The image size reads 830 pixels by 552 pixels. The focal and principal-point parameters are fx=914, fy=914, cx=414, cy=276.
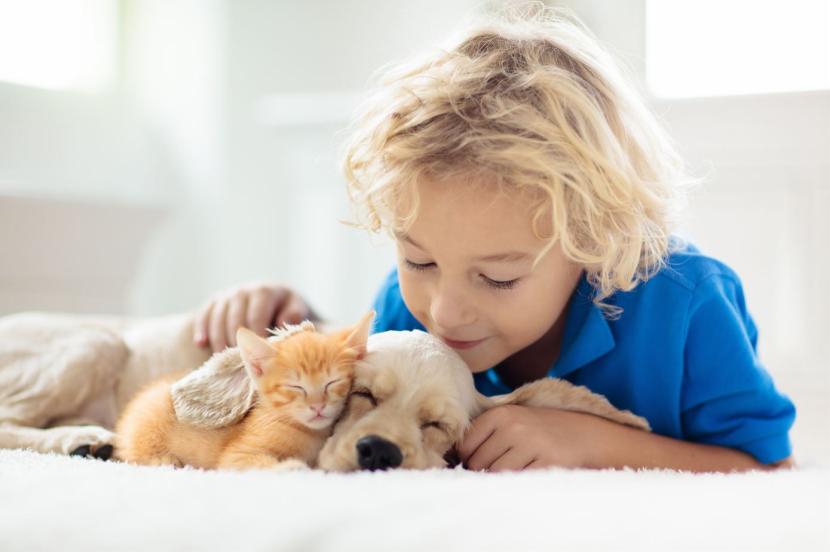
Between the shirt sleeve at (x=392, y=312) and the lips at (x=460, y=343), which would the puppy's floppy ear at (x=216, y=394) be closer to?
the lips at (x=460, y=343)

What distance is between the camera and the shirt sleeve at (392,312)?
5.50 ft

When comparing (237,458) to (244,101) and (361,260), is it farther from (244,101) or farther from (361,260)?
(244,101)

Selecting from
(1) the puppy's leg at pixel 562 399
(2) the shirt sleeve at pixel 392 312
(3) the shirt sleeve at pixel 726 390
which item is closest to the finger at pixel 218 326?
(2) the shirt sleeve at pixel 392 312

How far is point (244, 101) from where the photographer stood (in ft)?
11.5

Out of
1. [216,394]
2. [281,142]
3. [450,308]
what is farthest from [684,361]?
[281,142]

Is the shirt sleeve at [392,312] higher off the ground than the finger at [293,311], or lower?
higher

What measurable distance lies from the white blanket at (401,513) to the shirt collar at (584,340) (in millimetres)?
393

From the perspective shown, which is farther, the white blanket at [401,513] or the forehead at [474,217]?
the forehead at [474,217]

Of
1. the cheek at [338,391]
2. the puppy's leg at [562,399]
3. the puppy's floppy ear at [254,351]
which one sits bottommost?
the puppy's leg at [562,399]

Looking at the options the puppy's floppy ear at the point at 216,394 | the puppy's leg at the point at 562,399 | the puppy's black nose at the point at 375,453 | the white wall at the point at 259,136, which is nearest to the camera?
the puppy's black nose at the point at 375,453

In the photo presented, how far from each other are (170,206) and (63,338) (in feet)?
5.95

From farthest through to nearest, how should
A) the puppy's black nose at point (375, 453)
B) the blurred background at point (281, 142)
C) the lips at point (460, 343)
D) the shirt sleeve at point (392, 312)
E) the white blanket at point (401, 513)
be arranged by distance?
1. the blurred background at point (281, 142)
2. the shirt sleeve at point (392, 312)
3. the lips at point (460, 343)
4. the puppy's black nose at point (375, 453)
5. the white blanket at point (401, 513)

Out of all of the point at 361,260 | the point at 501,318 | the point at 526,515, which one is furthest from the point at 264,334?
the point at 361,260

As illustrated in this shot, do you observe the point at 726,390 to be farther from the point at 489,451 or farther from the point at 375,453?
the point at 375,453
